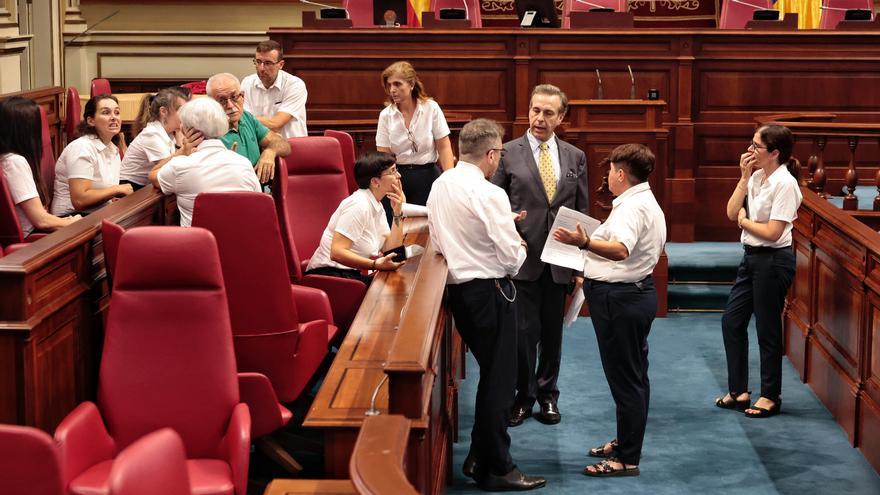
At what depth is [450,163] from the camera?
5.79 m

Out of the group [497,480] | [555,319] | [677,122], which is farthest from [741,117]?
[497,480]

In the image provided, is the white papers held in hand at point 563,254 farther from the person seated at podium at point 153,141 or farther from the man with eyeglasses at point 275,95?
the man with eyeglasses at point 275,95

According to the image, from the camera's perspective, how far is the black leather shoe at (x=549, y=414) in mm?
4902

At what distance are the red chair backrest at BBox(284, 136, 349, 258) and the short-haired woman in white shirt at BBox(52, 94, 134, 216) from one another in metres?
0.73

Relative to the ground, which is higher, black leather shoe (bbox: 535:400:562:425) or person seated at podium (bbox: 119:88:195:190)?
person seated at podium (bbox: 119:88:195:190)

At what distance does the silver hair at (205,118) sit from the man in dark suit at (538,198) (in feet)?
4.05

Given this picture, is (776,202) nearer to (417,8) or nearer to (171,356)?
(171,356)

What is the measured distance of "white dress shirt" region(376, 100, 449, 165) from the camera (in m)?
5.68

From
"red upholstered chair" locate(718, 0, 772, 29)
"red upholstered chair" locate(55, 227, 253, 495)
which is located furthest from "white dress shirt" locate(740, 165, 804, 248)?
"red upholstered chair" locate(718, 0, 772, 29)

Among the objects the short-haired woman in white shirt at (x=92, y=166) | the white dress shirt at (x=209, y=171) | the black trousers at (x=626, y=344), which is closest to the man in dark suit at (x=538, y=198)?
the black trousers at (x=626, y=344)

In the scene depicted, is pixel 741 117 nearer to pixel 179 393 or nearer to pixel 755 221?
pixel 755 221

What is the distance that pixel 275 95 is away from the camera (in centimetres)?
612

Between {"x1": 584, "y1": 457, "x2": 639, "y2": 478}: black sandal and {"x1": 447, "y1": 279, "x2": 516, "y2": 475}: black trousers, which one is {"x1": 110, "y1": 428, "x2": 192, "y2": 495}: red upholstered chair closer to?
{"x1": 447, "y1": 279, "x2": 516, "y2": 475}: black trousers

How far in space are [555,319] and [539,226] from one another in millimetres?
405
